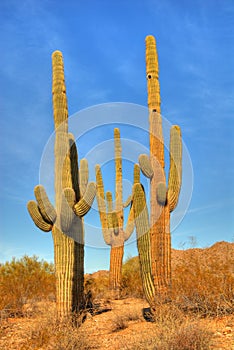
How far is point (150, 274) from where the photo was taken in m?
10.5

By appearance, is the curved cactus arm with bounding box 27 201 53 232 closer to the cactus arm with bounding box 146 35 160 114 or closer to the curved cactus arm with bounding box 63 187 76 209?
the curved cactus arm with bounding box 63 187 76 209

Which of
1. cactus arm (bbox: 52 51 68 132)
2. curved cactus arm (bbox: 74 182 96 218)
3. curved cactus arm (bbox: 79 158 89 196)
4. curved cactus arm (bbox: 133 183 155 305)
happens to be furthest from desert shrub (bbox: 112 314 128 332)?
cactus arm (bbox: 52 51 68 132)

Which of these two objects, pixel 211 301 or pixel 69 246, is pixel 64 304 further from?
pixel 211 301

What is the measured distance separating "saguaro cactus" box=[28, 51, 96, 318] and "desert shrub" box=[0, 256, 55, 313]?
2302 mm

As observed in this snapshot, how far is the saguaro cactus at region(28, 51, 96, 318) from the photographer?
1100 centimetres

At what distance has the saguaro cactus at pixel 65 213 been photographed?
36.1 ft

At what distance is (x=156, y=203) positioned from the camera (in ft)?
36.5

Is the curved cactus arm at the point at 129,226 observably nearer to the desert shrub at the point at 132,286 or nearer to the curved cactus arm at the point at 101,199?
the curved cactus arm at the point at 101,199

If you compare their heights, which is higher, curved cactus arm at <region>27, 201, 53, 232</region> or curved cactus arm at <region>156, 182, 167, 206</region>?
curved cactus arm at <region>156, 182, 167, 206</region>

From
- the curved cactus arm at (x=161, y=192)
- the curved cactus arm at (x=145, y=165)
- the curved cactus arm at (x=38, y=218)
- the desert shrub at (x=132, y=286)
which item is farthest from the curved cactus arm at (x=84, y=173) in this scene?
the desert shrub at (x=132, y=286)

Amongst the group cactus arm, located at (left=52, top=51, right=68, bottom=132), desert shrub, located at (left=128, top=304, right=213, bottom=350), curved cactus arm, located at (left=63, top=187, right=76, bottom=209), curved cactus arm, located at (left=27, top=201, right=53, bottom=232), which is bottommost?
desert shrub, located at (left=128, top=304, right=213, bottom=350)

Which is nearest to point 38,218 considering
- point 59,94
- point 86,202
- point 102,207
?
point 86,202

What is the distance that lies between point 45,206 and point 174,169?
3669mm

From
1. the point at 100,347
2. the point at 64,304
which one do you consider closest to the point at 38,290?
the point at 64,304
